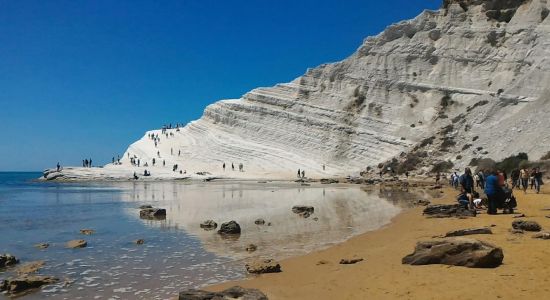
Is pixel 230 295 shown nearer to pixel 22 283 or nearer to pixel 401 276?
pixel 401 276

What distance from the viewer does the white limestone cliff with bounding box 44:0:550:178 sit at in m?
50.1

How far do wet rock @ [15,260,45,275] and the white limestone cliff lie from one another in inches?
1625

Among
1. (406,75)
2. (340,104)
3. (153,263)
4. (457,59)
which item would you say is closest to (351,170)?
(340,104)

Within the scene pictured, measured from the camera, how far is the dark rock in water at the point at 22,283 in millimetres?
7863

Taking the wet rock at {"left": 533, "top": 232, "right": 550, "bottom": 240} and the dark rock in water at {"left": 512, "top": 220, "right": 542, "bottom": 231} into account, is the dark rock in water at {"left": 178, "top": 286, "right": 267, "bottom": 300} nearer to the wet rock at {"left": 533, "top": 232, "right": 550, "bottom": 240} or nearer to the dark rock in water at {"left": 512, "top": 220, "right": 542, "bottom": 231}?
the wet rock at {"left": 533, "top": 232, "right": 550, "bottom": 240}

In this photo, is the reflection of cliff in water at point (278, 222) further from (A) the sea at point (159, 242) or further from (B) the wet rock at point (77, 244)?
(B) the wet rock at point (77, 244)

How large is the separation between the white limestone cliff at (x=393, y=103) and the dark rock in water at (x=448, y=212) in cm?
3135

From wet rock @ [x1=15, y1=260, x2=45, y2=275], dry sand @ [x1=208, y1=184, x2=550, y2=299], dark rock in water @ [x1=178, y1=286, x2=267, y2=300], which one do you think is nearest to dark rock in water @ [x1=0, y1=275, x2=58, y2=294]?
wet rock @ [x1=15, y1=260, x2=45, y2=275]

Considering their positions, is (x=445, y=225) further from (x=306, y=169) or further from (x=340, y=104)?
(x=340, y=104)

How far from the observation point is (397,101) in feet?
188

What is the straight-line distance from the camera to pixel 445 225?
13086 millimetres

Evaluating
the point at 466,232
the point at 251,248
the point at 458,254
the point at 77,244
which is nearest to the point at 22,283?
the point at 77,244

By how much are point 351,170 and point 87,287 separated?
152 feet

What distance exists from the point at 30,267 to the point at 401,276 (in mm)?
7005
